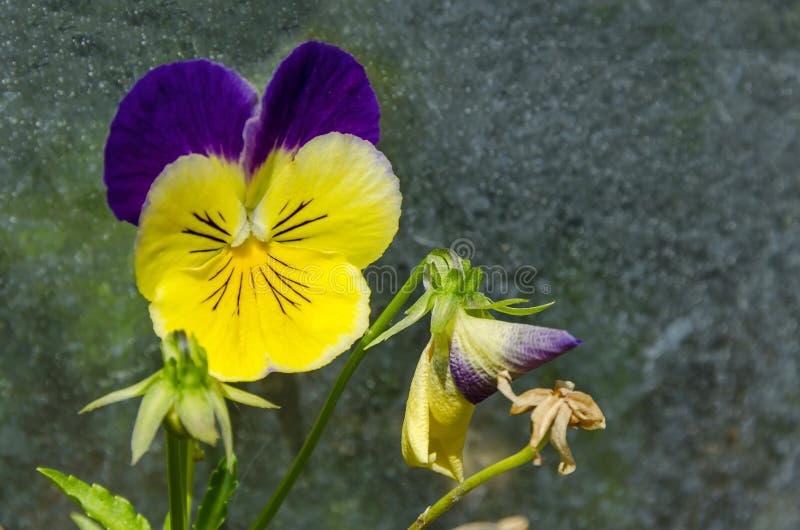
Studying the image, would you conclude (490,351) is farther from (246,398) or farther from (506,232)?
(506,232)

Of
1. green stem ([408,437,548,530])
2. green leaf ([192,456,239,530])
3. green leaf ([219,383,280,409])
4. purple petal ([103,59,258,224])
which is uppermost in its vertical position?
purple petal ([103,59,258,224])

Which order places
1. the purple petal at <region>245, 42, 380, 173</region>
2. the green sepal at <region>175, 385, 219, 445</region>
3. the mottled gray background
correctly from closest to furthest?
1. the green sepal at <region>175, 385, 219, 445</region>
2. the purple petal at <region>245, 42, 380, 173</region>
3. the mottled gray background

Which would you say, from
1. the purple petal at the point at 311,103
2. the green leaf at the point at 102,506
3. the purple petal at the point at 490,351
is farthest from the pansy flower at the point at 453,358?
the green leaf at the point at 102,506

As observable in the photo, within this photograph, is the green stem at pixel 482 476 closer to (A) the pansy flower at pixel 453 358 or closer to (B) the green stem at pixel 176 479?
(A) the pansy flower at pixel 453 358

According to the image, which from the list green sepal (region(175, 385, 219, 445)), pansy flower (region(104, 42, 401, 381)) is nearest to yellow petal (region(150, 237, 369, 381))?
pansy flower (region(104, 42, 401, 381))

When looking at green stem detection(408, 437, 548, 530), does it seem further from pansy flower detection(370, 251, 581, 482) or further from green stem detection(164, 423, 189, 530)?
green stem detection(164, 423, 189, 530)

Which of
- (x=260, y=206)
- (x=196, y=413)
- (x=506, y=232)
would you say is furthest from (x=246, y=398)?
(x=506, y=232)

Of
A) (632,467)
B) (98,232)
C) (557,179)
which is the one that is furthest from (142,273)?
(632,467)
